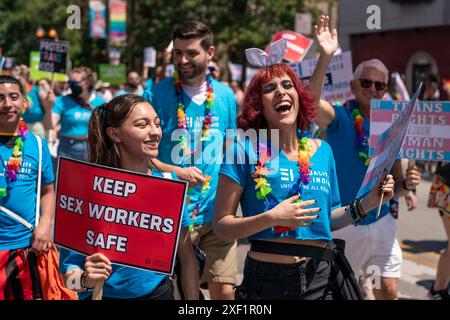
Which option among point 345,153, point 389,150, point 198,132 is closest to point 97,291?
point 389,150

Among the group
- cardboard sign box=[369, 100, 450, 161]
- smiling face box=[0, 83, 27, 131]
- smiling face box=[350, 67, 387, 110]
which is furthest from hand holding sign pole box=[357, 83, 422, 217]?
smiling face box=[0, 83, 27, 131]

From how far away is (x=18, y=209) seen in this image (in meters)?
4.02

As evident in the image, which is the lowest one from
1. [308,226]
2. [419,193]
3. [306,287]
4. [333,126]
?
[419,193]

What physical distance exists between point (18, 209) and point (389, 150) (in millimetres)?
2219

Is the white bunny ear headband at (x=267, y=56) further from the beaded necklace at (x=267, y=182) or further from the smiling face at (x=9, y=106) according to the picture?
the smiling face at (x=9, y=106)

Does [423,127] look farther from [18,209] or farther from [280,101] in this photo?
[18,209]

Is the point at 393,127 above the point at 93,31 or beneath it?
beneath

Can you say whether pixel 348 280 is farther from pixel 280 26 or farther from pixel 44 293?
pixel 280 26

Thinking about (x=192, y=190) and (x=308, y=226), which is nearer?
(x=308, y=226)

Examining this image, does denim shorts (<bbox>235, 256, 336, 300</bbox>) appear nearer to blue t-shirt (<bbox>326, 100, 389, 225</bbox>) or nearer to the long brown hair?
the long brown hair

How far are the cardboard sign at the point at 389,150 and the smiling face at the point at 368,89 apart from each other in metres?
1.42

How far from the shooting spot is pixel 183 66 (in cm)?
430

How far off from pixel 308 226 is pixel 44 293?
1.80m

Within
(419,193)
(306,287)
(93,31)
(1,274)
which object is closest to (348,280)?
(306,287)
